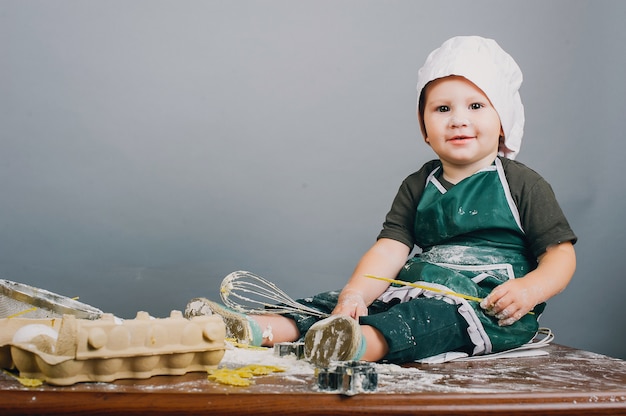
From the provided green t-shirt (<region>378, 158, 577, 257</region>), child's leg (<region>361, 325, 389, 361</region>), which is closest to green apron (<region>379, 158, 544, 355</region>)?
green t-shirt (<region>378, 158, 577, 257</region>)

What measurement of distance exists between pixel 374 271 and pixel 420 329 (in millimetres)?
296

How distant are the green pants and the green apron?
1.5 inches

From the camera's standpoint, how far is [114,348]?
2.92 feet

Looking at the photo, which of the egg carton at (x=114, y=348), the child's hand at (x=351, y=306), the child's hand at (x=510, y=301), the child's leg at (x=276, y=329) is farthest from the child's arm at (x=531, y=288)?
the egg carton at (x=114, y=348)

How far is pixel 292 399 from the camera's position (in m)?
0.84

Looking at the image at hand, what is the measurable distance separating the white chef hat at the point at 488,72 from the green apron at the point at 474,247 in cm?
9

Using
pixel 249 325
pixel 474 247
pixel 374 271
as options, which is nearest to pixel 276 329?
pixel 249 325

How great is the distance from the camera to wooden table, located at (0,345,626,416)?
82 cm

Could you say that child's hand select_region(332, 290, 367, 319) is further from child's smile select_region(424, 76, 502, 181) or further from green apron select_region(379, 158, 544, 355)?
child's smile select_region(424, 76, 502, 181)

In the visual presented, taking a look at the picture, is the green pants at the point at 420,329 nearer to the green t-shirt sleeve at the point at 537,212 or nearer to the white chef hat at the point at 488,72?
the green t-shirt sleeve at the point at 537,212

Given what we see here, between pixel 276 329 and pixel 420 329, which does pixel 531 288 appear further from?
pixel 276 329

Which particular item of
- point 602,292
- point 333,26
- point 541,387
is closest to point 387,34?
point 333,26

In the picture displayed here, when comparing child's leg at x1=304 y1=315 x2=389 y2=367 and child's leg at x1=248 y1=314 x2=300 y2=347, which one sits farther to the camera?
child's leg at x1=248 y1=314 x2=300 y2=347

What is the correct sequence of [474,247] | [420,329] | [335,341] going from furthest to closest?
1. [474,247]
2. [420,329]
3. [335,341]
